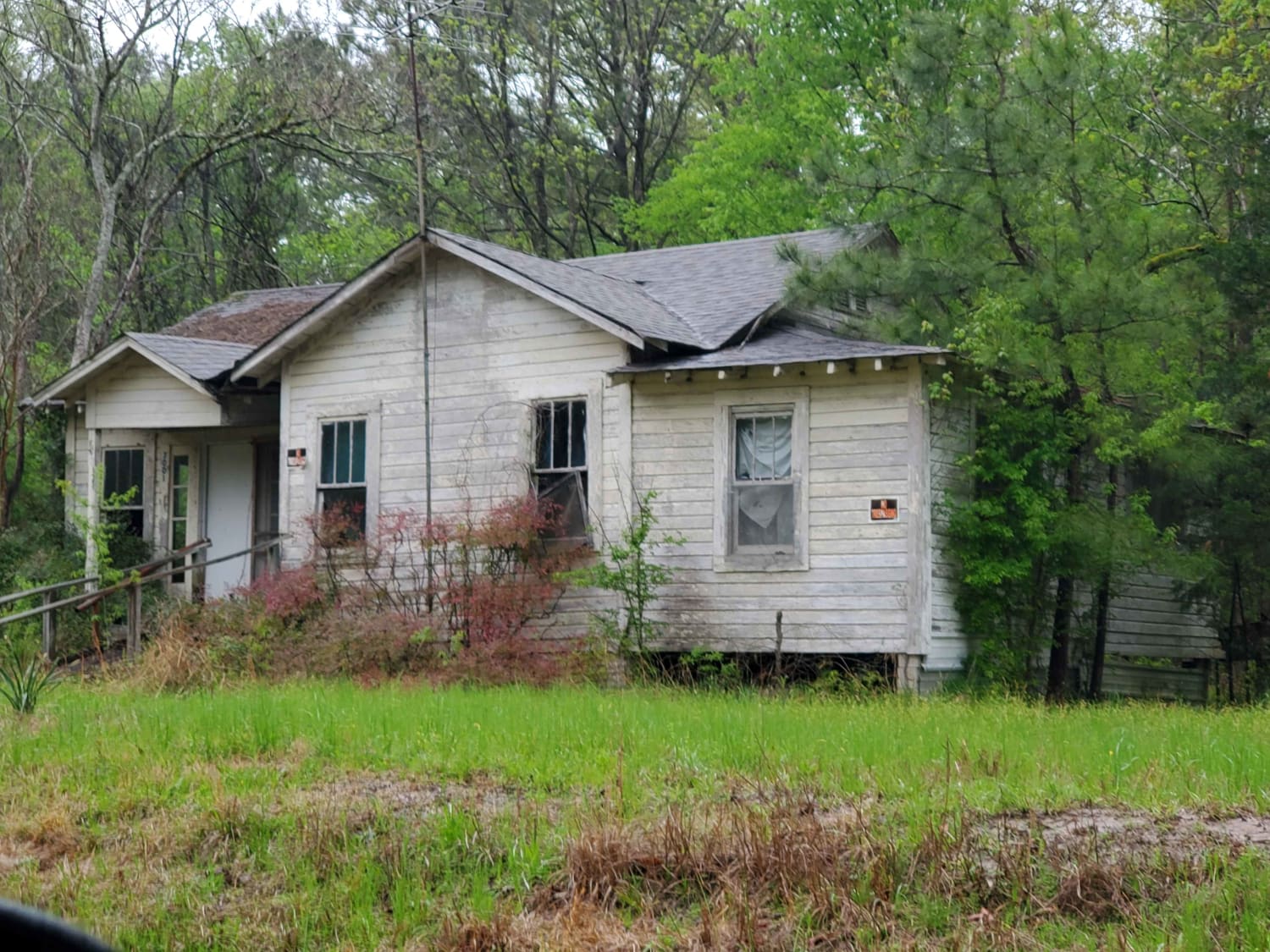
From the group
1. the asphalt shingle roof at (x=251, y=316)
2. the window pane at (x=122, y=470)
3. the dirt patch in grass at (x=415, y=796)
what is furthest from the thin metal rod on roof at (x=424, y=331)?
the dirt patch in grass at (x=415, y=796)

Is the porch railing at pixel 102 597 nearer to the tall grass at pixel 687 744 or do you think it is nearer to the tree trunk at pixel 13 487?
the tree trunk at pixel 13 487

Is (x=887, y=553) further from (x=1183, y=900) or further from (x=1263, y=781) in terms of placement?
(x=1183, y=900)

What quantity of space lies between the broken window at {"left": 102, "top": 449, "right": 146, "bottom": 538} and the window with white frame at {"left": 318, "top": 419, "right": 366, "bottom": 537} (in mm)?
3711

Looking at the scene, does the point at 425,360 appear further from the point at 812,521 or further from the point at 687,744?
the point at 687,744

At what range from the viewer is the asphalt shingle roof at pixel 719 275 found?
60.2 feet

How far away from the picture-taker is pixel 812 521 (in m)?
16.6

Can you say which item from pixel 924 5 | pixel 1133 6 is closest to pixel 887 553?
pixel 924 5

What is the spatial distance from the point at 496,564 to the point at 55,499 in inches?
419

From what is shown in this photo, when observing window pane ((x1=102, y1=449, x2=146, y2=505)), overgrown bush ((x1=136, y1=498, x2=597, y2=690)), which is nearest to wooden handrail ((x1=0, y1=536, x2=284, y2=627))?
overgrown bush ((x1=136, y1=498, x2=597, y2=690))

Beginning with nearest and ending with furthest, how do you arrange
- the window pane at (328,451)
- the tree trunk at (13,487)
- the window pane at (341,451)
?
1. the window pane at (341,451)
2. the window pane at (328,451)
3. the tree trunk at (13,487)

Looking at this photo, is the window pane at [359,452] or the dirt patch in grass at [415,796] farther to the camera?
the window pane at [359,452]

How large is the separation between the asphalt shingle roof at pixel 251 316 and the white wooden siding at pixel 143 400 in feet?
5.00

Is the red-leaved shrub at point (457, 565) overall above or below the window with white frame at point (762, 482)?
below

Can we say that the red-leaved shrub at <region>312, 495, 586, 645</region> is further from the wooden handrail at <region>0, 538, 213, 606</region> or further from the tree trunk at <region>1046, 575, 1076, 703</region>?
the tree trunk at <region>1046, 575, 1076, 703</region>
